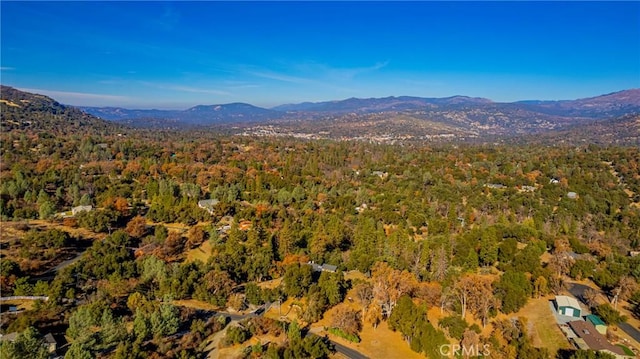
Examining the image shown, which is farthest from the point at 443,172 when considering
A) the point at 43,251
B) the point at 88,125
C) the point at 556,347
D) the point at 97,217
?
the point at 88,125

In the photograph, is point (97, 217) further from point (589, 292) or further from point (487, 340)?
point (589, 292)

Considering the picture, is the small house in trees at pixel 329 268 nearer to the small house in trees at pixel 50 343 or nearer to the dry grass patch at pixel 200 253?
the dry grass patch at pixel 200 253

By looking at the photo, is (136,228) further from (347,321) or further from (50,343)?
(347,321)

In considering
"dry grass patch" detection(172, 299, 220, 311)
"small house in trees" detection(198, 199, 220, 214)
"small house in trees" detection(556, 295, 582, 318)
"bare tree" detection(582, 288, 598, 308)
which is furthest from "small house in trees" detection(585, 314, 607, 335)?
"small house in trees" detection(198, 199, 220, 214)

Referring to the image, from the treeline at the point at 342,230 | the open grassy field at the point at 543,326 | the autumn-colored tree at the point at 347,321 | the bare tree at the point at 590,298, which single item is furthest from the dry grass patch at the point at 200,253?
the bare tree at the point at 590,298

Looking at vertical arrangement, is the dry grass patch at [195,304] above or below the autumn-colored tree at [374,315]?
below
